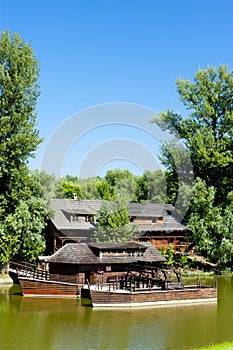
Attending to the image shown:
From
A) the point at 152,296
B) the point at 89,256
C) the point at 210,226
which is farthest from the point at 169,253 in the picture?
the point at 152,296

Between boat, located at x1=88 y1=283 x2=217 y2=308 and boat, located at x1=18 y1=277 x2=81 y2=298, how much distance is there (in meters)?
1.53

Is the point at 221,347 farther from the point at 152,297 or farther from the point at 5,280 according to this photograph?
the point at 5,280

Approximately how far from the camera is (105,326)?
928 inches

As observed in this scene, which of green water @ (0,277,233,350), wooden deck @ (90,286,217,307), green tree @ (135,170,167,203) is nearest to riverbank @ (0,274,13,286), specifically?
green water @ (0,277,233,350)

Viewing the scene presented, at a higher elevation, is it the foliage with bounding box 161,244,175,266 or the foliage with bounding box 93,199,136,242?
the foliage with bounding box 93,199,136,242

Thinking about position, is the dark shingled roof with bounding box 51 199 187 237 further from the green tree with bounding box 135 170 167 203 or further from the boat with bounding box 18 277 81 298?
the green tree with bounding box 135 170 167 203

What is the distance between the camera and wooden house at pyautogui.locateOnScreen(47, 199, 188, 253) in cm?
4469

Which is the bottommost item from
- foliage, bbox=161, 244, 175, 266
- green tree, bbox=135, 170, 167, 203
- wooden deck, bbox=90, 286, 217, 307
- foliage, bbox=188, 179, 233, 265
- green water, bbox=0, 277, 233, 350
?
green water, bbox=0, 277, 233, 350

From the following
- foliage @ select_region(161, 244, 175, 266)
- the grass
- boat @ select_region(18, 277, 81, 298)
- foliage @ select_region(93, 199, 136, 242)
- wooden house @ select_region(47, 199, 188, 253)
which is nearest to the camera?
the grass

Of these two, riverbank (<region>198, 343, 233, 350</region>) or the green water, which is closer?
riverbank (<region>198, 343, 233, 350</region>)

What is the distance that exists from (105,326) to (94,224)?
23.5 m

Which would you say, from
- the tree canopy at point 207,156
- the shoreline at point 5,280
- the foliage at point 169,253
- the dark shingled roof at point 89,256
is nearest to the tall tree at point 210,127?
the tree canopy at point 207,156

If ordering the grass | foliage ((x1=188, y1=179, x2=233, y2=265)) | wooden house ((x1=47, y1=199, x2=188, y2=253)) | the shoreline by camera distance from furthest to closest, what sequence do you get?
wooden house ((x1=47, y1=199, x2=188, y2=253))
foliage ((x1=188, y1=179, x2=233, y2=265))
the shoreline
the grass

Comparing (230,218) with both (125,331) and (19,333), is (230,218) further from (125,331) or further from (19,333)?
(19,333)
